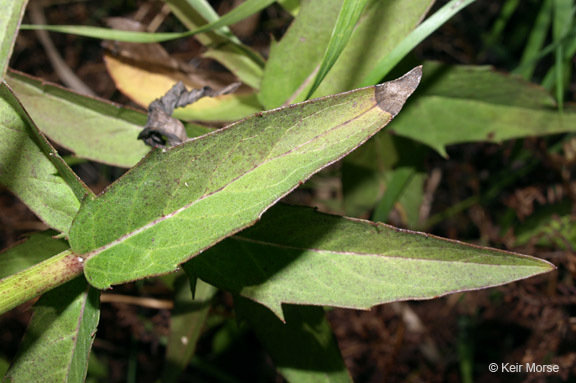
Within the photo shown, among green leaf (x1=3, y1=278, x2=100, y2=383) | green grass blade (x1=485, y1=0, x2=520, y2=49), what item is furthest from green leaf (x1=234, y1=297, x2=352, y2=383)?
green grass blade (x1=485, y1=0, x2=520, y2=49)

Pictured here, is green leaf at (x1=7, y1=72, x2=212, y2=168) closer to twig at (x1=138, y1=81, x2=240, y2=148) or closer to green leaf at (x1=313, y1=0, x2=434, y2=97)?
twig at (x1=138, y1=81, x2=240, y2=148)

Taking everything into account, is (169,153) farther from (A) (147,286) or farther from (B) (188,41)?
(B) (188,41)

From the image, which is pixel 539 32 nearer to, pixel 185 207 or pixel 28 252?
pixel 185 207

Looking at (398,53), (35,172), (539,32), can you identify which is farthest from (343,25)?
(539,32)

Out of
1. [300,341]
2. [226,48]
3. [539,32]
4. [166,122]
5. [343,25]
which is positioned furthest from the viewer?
[539,32]

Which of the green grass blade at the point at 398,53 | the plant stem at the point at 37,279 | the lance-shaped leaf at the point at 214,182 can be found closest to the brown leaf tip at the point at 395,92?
the lance-shaped leaf at the point at 214,182

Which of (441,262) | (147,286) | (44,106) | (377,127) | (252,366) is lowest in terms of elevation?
(252,366)

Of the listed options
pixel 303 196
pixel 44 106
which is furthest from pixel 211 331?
pixel 44 106
